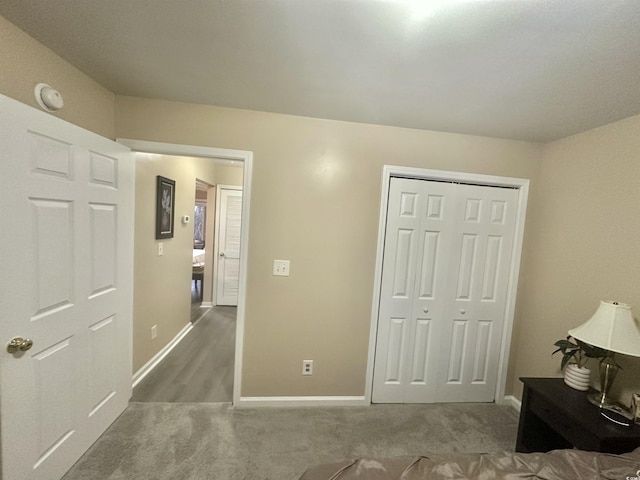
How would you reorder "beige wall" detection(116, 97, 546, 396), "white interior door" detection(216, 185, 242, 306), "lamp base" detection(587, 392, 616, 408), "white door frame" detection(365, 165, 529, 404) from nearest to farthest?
"lamp base" detection(587, 392, 616, 408) < "beige wall" detection(116, 97, 546, 396) < "white door frame" detection(365, 165, 529, 404) < "white interior door" detection(216, 185, 242, 306)

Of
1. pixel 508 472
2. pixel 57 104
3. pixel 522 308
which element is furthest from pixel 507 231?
pixel 57 104

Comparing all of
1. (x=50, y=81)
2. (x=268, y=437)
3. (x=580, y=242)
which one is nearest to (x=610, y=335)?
(x=580, y=242)

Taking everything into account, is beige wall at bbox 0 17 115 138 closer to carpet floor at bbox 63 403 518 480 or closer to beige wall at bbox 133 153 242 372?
beige wall at bbox 133 153 242 372

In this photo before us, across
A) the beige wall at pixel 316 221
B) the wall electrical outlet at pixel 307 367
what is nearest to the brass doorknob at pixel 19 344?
the beige wall at pixel 316 221

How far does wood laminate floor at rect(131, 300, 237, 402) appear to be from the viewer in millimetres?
2287

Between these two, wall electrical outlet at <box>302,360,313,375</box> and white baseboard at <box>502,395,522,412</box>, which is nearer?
wall electrical outlet at <box>302,360,313,375</box>

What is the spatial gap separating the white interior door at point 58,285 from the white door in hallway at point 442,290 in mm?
1980

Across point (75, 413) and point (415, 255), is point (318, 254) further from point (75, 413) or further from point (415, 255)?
point (75, 413)

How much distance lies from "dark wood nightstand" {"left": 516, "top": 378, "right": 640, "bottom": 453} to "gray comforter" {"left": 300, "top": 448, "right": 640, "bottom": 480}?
0.94 feet

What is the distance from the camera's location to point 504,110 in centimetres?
175

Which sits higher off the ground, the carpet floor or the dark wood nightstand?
the dark wood nightstand

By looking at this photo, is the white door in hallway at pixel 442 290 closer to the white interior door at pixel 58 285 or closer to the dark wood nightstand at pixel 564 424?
the dark wood nightstand at pixel 564 424

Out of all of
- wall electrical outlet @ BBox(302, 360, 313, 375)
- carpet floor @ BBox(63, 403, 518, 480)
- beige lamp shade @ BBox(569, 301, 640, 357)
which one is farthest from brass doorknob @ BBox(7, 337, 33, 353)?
beige lamp shade @ BBox(569, 301, 640, 357)

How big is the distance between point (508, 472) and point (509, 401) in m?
1.85
